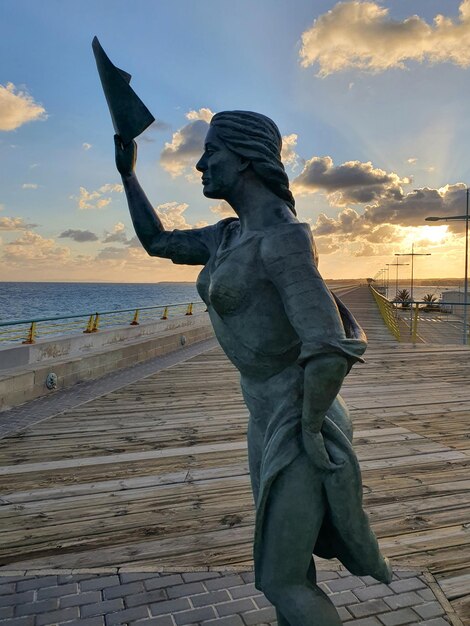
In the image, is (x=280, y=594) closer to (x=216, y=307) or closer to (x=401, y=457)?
(x=216, y=307)

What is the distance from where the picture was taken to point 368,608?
9.73 feet

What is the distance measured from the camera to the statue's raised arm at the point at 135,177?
2096mm

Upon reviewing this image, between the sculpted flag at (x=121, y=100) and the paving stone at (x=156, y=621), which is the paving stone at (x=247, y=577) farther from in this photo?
the sculpted flag at (x=121, y=100)

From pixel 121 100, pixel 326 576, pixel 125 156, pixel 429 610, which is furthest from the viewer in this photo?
pixel 326 576

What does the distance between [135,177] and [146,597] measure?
2.61 meters

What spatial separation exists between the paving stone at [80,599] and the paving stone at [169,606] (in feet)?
1.27

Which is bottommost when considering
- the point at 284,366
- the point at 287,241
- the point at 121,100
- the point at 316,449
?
the point at 316,449

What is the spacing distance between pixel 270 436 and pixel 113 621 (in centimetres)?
190

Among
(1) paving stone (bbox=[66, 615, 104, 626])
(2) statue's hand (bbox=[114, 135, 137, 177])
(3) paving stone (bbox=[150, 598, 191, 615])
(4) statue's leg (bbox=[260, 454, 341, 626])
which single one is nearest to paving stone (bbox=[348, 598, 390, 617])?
(3) paving stone (bbox=[150, 598, 191, 615])

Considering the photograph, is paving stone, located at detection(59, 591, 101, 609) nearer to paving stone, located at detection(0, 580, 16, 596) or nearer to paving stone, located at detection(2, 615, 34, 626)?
paving stone, located at detection(2, 615, 34, 626)

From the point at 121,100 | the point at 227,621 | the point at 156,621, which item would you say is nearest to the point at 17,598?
the point at 156,621

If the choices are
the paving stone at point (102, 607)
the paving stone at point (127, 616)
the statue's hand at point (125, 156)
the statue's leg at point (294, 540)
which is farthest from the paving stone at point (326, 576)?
the statue's hand at point (125, 156)

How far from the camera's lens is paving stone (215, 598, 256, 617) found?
115 inches

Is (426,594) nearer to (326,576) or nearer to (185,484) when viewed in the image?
(326,576)
